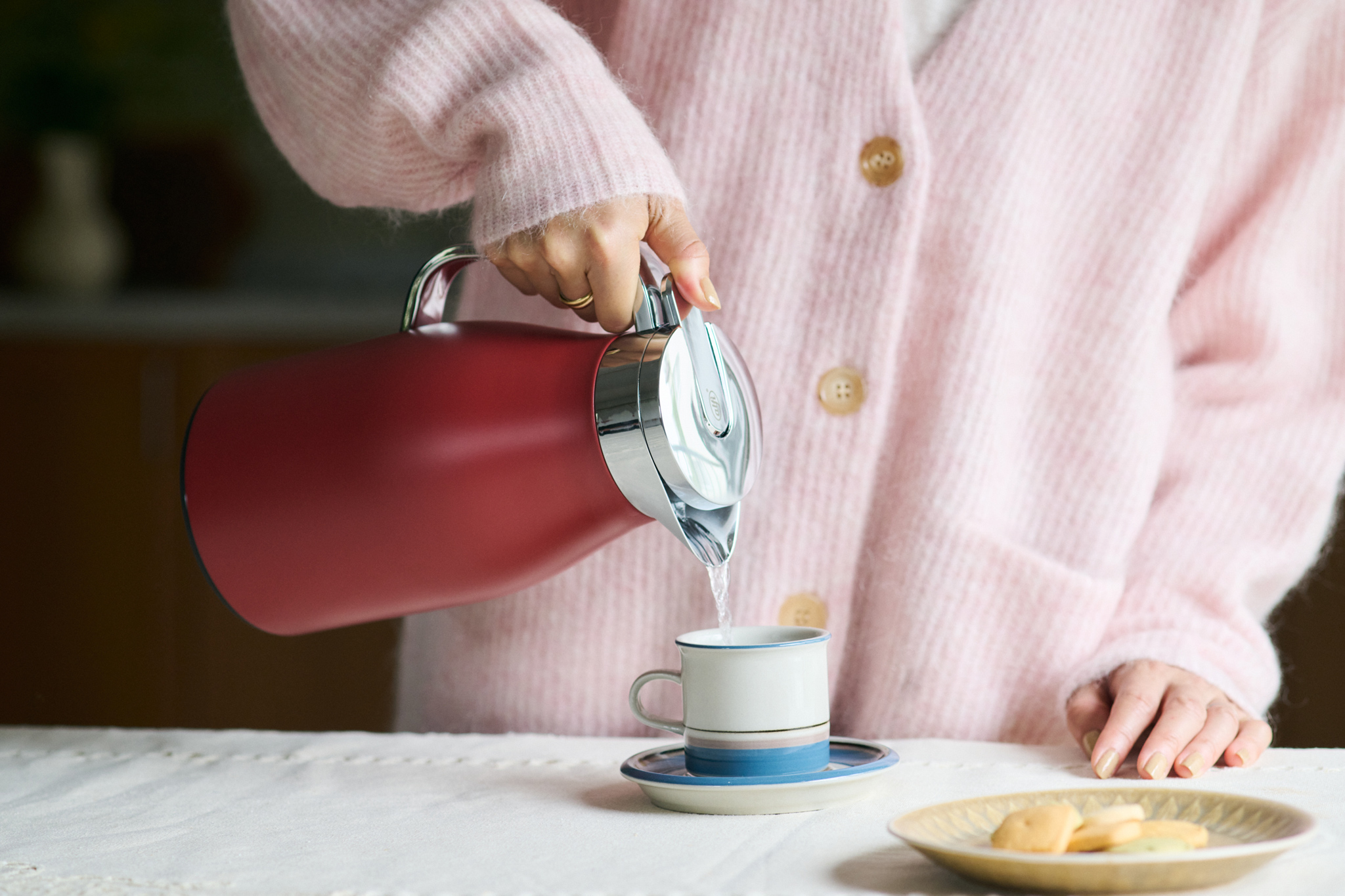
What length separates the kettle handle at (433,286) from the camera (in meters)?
0.71

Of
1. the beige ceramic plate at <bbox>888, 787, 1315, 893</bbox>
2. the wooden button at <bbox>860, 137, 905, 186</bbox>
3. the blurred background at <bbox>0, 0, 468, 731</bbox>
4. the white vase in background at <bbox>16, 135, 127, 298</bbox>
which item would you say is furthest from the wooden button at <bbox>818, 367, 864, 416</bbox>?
the white vase in background at <bbox>16, 135, 127, 298</bbox>

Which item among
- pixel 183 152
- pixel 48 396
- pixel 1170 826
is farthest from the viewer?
pixel 183 152

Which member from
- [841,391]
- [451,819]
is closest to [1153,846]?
[451,819]

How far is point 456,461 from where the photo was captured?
0.64 metres

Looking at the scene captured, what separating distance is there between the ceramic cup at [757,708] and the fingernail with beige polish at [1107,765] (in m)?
0.16

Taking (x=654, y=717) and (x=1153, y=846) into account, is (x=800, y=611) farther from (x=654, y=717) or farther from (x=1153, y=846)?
(x=1153, y=846)

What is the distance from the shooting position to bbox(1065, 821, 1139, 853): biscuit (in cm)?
47

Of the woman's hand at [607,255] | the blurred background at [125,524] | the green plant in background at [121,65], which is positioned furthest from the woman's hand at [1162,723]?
the green plant in background at [121,65]

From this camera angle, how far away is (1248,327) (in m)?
0.92

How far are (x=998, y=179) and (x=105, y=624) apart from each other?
6.00 ft

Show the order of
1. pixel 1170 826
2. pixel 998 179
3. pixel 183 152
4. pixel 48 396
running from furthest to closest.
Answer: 1. pixel 183 152
2. pixel 48 396
3. pixel 998 179
4. pixel 1170 826

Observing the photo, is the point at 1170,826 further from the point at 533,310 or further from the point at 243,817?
the point at 533,310

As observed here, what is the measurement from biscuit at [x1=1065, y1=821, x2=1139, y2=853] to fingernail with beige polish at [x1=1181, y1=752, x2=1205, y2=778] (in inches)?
8.8

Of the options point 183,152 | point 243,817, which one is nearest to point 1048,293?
point 243,817
